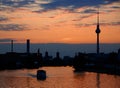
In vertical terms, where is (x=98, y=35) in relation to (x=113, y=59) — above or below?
above

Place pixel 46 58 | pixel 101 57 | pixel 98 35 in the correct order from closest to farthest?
pixel 98 35 < pixel 101 57 < pixel 46 58

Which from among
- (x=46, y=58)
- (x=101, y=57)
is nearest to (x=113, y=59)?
(x=101, y=57)

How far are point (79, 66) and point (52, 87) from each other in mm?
79030

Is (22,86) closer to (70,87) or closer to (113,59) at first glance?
(70,87)

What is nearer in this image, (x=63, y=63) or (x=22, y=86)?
(x=22, y=86)

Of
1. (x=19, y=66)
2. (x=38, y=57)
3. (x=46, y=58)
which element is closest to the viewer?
(x=19, y=66)

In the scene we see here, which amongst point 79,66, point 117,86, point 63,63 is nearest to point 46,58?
point 63,63

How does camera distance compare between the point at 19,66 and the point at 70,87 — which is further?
the point at 19,66

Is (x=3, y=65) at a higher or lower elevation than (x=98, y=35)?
lower

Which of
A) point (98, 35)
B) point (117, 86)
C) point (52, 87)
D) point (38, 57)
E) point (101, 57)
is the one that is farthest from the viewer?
point (38, 57)

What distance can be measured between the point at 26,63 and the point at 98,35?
30.6 metres

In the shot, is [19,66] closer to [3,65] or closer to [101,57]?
[3,65]

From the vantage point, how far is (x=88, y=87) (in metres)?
52.6

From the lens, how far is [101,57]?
148 metres
